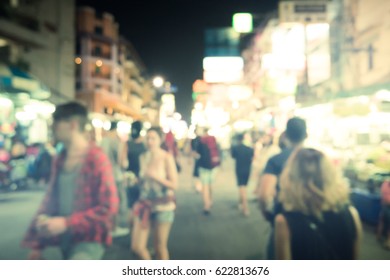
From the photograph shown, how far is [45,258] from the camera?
3727 millimetres

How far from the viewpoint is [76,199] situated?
222 cm

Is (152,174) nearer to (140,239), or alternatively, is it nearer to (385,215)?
(140,239)

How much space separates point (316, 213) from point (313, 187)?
0.48 feet

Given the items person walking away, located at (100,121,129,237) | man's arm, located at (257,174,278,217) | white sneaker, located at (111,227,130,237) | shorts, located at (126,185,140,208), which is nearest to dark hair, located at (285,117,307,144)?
man's arm, located at (257,174,278,217)

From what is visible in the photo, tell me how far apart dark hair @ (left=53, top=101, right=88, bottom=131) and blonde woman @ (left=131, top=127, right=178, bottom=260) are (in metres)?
1.15

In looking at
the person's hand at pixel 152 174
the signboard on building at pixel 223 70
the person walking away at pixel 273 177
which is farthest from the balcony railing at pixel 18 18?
the signboard on building at pixel 223 70

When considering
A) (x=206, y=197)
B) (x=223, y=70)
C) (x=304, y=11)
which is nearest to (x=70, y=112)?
(x=206, y=197)

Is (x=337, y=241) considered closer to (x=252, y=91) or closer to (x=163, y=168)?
(x=163, y=168)

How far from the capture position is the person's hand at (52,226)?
83.4 inches

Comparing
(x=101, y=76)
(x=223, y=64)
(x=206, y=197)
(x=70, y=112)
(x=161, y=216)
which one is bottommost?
(x=206, y=197)

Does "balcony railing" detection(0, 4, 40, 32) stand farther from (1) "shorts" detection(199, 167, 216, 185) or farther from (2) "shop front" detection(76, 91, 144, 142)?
(1) "shorts" detection(199, 167, 216, 185)
